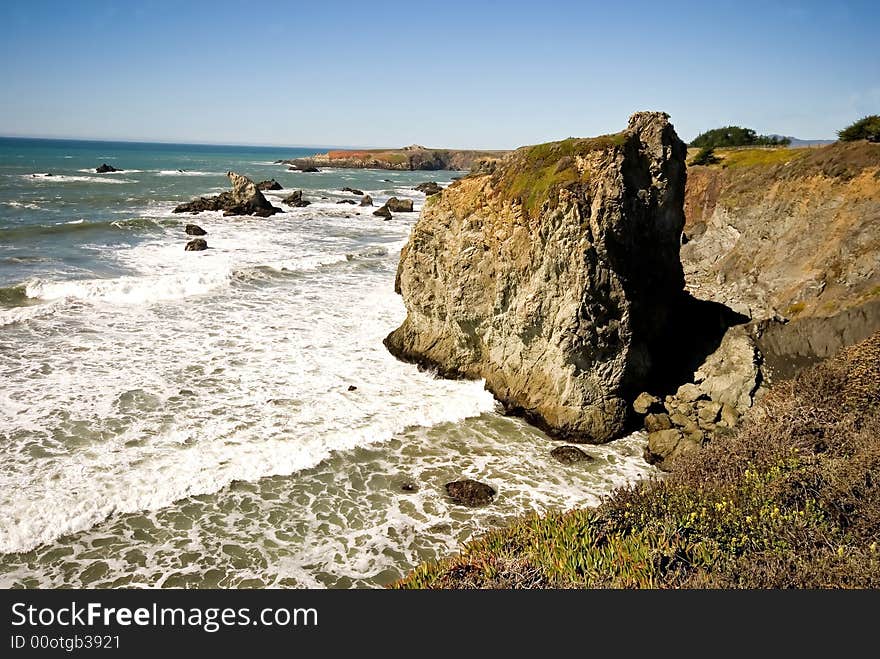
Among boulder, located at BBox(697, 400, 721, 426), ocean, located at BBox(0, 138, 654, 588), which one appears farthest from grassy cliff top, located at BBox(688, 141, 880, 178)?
ocean, located at BBox(0, 138, 654, 588)

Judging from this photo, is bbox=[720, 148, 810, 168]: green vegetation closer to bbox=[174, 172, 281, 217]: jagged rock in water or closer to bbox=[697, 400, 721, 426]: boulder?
bbox=[697, 400, 721, 426]: boulder

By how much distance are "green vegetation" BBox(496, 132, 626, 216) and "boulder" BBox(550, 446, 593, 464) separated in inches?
300

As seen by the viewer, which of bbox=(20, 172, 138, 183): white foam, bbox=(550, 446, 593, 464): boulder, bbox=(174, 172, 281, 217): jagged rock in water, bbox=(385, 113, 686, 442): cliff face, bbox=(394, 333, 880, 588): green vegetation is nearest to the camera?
bbox=(394, 333, 880, 588): green vegetation

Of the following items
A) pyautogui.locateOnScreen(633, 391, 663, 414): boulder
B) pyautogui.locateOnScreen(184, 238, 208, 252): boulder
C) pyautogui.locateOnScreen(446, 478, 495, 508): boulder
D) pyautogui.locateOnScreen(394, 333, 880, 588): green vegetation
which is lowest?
pyautogui.locateOnScreen(446, 478, 495, 508): boulder

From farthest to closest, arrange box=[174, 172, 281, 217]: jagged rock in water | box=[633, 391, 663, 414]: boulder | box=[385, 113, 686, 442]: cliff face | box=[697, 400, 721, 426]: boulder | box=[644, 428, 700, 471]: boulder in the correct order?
box=[174, 172, 281, 217]: jagged rock in water → box=[633, 391, 663, 414]: boulder → box=[385, 113, 686, 442]: cliff face → box=[697, 400, 721, 426]: boulder → box=[644, 428, 700, 471]: boulder

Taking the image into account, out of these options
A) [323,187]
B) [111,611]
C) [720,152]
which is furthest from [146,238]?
[323,187]

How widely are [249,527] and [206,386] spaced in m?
7.68

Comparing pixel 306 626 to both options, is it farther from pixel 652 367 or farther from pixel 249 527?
pixel 652 367

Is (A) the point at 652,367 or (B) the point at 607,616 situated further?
(A) the point at 652,367

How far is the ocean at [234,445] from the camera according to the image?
1120 cm

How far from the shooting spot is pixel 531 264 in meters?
17.8

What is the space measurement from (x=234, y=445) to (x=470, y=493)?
666 cm

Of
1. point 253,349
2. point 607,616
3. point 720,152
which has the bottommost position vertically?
point 253,349

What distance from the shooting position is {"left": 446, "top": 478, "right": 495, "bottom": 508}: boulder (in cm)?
1308
